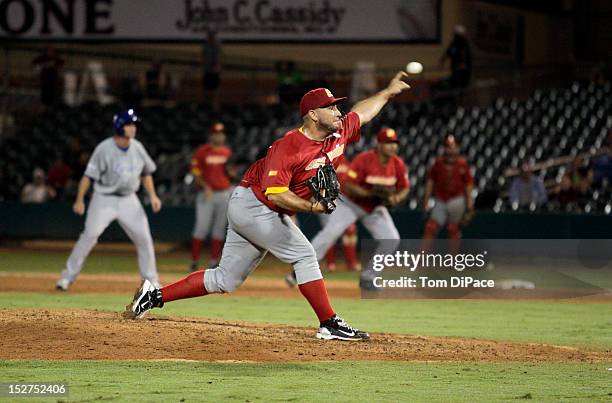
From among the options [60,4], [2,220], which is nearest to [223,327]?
[2,220]

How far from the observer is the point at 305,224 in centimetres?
2159

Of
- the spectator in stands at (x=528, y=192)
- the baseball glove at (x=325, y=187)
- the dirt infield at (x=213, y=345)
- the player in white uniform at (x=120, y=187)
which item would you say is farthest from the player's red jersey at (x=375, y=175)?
the spectator in stands at (x=528, y=192)

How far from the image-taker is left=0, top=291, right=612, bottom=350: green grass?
11.1 metres

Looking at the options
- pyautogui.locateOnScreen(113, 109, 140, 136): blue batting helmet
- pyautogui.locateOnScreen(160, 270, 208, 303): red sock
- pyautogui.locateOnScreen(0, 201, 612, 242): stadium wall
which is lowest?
pyautogui.locateOnScreen(0, 201, 612, 242): stadium wall

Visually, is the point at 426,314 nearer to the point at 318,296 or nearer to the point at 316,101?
the point at 318,296

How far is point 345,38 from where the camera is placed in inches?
1270

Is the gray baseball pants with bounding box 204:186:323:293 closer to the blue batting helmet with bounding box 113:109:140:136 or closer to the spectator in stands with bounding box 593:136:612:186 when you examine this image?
the blue batting helmet with bounding box 113:109:140:136

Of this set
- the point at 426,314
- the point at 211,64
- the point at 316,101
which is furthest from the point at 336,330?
the point at 211,64

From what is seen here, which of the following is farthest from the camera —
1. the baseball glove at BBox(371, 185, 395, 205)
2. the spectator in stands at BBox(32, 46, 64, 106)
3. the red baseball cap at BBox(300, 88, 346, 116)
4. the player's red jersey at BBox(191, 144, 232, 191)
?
the spectator in stands at BBox(32, 46, 64, 106)

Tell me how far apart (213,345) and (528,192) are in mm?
13063

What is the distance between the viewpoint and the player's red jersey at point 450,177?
17797 millimetres

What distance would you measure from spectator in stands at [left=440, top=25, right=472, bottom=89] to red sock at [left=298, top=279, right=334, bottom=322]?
16179 millimetres

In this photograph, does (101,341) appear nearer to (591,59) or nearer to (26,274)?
(26,274)

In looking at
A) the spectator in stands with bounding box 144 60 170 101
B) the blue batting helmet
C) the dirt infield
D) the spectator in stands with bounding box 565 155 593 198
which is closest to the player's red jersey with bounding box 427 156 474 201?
the spectator in stands with bounding box 565 155 593 198
